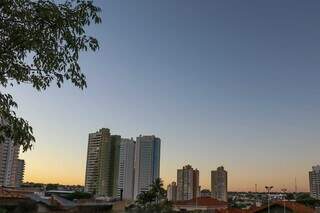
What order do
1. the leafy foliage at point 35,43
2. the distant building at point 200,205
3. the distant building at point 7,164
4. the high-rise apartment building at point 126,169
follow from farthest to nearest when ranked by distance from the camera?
the high-rise apartment building at point 126,169 → the distant building at point 7,164 → the distant building at point 200,205 → the leafy foliage at point 35,43

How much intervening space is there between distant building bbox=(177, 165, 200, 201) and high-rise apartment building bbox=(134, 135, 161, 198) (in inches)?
828

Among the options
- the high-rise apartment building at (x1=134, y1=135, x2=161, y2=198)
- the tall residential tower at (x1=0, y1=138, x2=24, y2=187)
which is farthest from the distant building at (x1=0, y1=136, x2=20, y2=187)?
the high-rise apartment building at (x1=134, y1=135, x2=161, y2=198)

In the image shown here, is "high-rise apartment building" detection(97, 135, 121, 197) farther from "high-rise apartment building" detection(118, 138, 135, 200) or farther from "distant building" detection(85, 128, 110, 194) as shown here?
"high-rise apartment building" detection(118, 138, 135, 200)

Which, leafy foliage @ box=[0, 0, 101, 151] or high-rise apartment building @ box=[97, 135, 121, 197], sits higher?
high-rise apartment building @ box=[97, 135, 121, 197]

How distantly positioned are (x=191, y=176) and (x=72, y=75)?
190500 millimetres

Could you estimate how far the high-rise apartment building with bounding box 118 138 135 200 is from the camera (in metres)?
163

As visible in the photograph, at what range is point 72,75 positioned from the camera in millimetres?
6539

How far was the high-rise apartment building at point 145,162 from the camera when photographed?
559 feet

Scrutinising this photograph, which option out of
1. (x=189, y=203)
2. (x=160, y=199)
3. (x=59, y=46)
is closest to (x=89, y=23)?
(x=59, y=46)

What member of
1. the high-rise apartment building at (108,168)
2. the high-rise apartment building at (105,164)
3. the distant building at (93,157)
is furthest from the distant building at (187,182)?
the distant building at (93,157)

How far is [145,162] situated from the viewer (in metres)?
172

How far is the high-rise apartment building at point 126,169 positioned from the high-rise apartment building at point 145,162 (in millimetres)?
3019

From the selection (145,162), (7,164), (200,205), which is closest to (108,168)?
(145,162)

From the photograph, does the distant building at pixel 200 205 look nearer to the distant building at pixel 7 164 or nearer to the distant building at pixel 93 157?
the distant building at pixel 93 157
